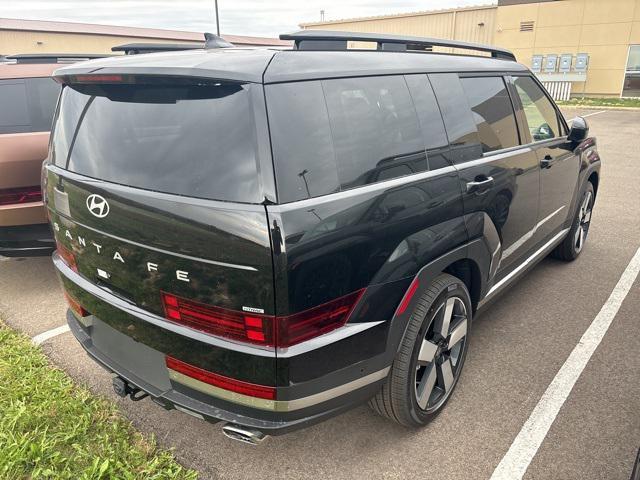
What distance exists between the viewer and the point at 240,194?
1.68 metres

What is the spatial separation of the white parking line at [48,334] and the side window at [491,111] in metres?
3.14

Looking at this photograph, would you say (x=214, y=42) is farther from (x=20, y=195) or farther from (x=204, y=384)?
(x=20, y=195)

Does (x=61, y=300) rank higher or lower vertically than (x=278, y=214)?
lower

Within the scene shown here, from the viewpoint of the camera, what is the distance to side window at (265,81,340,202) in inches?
66.3

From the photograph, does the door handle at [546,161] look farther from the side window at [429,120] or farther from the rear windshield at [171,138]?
the rear windshield at [171,138]

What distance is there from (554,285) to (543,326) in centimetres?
79

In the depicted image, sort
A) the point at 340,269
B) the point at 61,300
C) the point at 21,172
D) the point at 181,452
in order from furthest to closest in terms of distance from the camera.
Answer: the point at 61,300, the point at 21,172, the point at 181,452, the point at 340,269

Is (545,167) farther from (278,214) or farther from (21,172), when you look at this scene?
(21,172)

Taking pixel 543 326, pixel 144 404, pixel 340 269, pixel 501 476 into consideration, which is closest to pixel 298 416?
pixel 340 269

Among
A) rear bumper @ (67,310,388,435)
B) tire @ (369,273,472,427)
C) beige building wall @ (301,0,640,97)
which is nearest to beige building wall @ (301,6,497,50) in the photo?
beige building wall @ (301,0,640,97)

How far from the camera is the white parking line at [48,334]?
135 inches

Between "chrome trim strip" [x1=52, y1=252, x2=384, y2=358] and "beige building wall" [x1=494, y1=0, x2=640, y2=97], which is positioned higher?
"beige building wall" [x1=494, y1=0, x2=640, y2=97]

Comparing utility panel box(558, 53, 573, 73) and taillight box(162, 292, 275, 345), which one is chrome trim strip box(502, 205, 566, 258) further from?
utility panel box(558, 53, 573, 73)

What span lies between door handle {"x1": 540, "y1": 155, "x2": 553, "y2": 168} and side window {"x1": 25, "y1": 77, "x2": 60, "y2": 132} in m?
3.86
